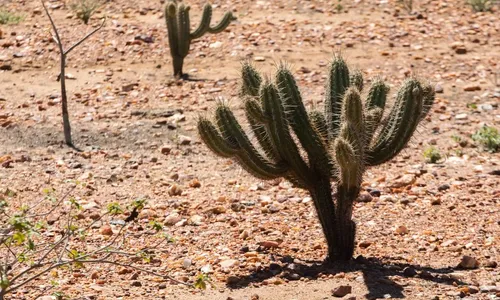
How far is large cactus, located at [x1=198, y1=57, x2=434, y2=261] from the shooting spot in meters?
6.59

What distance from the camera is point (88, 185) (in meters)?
8.84

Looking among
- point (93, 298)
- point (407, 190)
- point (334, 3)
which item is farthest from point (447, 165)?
point (334, 3)

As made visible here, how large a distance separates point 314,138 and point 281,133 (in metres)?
0.26

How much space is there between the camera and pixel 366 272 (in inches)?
256

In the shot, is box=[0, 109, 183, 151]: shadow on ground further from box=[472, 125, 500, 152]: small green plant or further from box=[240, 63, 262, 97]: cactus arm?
box=[240, 63, 262, 97]: cactus arm

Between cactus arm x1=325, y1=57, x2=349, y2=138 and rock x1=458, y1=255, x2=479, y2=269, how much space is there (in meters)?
1.19

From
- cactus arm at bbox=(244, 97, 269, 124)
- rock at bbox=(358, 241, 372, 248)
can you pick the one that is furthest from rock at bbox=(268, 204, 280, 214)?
cactus arm at bbox=(244, 97, 269, 124)

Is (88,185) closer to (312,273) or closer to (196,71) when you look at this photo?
(312,273)

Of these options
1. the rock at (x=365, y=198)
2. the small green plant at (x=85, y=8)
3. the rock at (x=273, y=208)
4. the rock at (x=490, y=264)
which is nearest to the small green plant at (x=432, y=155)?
the rock at (x=365, y=198)

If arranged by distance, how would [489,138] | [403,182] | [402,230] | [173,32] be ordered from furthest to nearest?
[173,32]
[489,138]
[403,182]
[402,230]

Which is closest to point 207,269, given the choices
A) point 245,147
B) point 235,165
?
point 245,147

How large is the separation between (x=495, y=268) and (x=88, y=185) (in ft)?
12.3

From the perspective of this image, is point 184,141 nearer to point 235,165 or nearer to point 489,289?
point 235,165

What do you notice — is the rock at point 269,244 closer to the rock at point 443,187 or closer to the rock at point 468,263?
the rock at point 468,263
